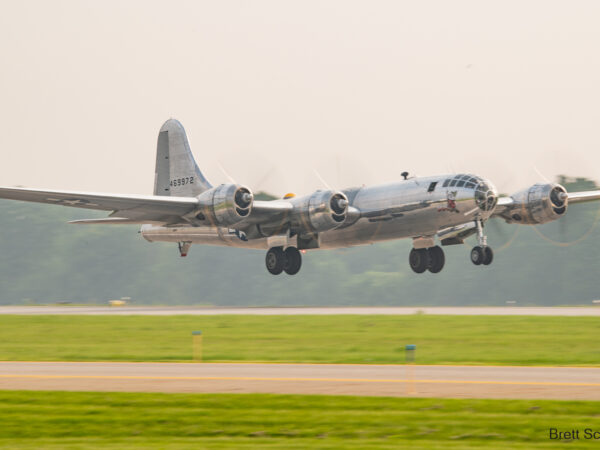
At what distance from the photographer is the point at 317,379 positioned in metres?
21.7

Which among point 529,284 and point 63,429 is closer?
point 63,429

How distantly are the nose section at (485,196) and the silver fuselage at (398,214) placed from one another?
0.16m

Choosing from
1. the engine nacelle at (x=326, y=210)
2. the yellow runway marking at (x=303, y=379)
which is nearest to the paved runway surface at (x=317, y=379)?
the yellow runway marking at (x=303, y=379)

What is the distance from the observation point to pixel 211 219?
1868 inches

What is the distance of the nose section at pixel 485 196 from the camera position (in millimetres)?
46344

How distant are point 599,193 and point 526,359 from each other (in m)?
30.3

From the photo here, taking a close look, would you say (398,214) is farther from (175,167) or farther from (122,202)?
(175,167)

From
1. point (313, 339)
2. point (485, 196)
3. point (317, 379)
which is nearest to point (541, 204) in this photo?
point (485, 196)

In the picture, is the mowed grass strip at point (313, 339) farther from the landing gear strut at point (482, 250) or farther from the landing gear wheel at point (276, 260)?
the landing gear wheel at point (276, 260)

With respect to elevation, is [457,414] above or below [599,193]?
below

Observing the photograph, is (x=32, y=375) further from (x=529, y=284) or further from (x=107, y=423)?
(x=529, y=284)

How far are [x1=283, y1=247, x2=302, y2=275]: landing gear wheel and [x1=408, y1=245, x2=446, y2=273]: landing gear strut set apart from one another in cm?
694

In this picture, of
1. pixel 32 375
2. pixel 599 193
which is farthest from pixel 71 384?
pixel 599 193

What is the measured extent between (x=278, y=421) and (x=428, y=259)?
38622mm
